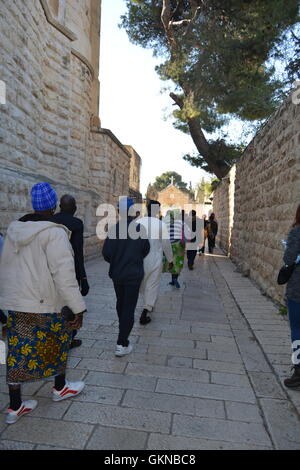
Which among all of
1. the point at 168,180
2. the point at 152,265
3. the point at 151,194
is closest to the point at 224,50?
the point at 151,194

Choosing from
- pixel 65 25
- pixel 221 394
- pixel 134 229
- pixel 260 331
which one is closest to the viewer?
pixel 221 394

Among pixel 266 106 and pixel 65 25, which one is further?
pixel 266 106

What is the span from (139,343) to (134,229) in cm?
143

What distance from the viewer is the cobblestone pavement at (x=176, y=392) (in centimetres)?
249

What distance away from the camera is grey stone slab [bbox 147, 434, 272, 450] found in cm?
240

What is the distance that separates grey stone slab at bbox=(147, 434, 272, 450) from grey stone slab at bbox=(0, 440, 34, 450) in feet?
2.60

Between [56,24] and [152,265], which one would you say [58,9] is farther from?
[152,265]

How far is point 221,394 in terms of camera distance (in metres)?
3.16

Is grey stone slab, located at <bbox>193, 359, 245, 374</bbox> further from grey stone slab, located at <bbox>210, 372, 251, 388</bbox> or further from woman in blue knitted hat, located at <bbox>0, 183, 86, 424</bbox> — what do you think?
woman in blue knitted hat, located at <bbox>0, 183, 86, 424</bbox>

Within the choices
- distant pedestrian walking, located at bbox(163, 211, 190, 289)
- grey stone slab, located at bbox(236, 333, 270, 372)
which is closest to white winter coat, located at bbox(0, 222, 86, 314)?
grey stone slab, located at bbox(236, 333, 270, 372)

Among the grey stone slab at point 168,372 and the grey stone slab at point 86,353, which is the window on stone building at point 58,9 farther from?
the grey stone slab at point 168,372
